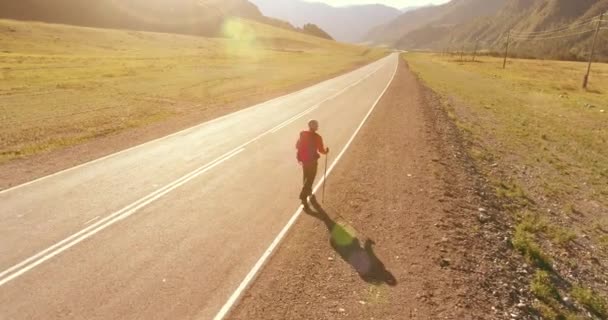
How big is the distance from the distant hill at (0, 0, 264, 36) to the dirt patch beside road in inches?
4943

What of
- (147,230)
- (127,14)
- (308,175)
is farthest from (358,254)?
(127,14)

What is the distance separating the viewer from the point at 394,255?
8.45m

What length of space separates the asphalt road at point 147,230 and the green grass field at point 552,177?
546 cm

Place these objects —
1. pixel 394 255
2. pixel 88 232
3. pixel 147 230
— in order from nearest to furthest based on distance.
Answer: pixel 394 255
pixel 88 232
pixel 147 230

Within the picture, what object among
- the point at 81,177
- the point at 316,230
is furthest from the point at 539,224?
the point at 81,177

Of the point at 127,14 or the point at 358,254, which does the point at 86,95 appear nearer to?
the point at 358,254

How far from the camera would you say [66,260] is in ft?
25.3

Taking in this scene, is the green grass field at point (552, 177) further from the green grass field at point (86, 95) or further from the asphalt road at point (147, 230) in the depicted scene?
the green grass field at point (86, 95)

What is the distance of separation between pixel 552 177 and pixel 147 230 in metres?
14.5

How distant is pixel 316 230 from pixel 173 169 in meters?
5.83

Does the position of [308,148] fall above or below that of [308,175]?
above

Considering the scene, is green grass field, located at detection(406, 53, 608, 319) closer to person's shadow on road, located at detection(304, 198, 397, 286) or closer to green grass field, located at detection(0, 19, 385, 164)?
person's shadow on road, located at detection(304, 198, 397, 286)

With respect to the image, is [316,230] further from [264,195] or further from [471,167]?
[471,167]

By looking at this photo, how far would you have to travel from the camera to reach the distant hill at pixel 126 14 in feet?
374
